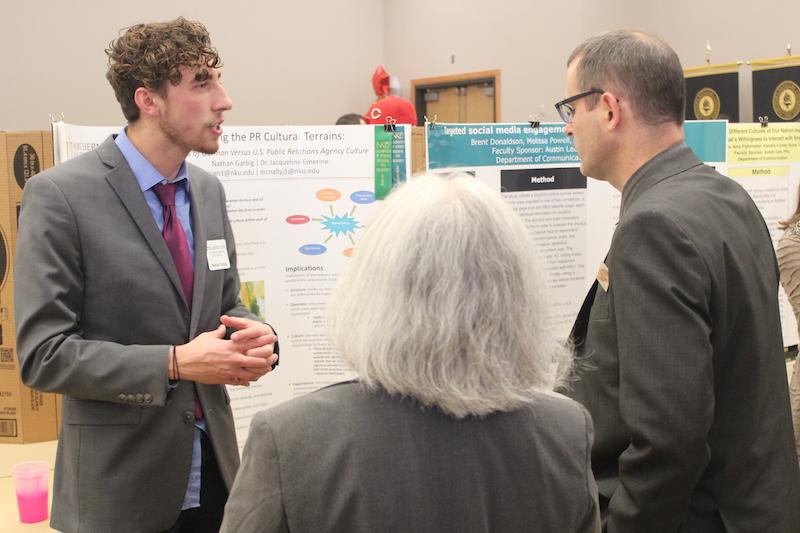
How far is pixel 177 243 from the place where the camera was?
5.93ft

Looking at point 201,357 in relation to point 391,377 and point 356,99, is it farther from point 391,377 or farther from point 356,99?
point 356,99

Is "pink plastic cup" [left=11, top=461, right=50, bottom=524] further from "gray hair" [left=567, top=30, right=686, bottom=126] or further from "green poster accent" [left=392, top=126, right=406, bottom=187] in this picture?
"gray hair" [left=567, top=30, right=686, bottom=126]

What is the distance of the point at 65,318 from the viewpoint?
161 centimetres

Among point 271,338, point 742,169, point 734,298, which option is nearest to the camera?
point 734,298

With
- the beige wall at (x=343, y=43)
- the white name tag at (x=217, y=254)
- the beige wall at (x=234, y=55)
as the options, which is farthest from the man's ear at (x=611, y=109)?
the beige wall at (x=234, y=55)

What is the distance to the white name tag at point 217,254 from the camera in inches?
74.3

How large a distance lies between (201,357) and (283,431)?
723mm

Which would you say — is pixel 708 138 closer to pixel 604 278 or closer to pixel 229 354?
pixel 604 278

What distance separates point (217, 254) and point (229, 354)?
0.35 m

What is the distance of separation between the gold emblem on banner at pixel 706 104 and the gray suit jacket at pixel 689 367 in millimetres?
4733

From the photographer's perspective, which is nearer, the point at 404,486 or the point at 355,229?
the point at 404,486

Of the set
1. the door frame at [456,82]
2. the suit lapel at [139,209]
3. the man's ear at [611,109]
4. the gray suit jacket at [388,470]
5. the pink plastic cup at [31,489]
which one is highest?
the door frame at [456,82]

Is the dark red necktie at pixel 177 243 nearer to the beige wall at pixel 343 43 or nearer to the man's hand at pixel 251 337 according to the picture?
the man's hand at pixel 251 337

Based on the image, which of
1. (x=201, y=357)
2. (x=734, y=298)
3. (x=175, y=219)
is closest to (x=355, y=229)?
(x=175, y=219)
